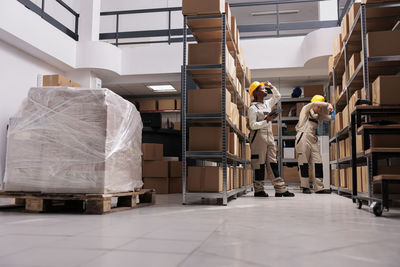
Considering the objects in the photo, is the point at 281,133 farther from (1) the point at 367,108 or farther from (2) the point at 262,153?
(1) the point at 367,108

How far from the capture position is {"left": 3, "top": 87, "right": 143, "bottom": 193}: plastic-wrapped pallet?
3.47 metres

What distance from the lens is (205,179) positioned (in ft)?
14.6

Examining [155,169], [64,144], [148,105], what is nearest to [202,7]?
[64,144]

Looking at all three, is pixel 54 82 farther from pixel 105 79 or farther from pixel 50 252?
pixel 50 252

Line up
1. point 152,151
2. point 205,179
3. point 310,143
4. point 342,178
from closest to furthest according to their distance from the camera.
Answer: point 205,179
point 342,178
point 310,143
point 152,151

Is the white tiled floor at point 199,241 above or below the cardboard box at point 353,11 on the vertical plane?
below

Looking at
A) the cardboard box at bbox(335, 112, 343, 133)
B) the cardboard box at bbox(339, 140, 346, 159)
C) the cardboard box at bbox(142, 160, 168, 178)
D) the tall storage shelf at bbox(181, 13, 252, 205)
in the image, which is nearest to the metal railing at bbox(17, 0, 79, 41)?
the cardboard box at bbox(142, 160, 168, 178)

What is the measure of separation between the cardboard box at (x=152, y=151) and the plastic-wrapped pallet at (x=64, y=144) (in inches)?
124

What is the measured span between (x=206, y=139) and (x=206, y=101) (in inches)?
17.9

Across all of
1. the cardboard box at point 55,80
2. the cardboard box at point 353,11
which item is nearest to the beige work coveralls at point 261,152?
the cardboard box at point 353,11

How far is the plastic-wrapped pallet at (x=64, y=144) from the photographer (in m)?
3.47

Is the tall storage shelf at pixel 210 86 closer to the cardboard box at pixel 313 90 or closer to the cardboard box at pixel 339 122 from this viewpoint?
the cardboard box at pixel 339 122

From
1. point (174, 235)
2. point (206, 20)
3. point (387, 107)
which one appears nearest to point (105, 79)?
point (206, 20)

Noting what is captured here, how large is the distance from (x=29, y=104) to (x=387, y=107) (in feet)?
11.7
